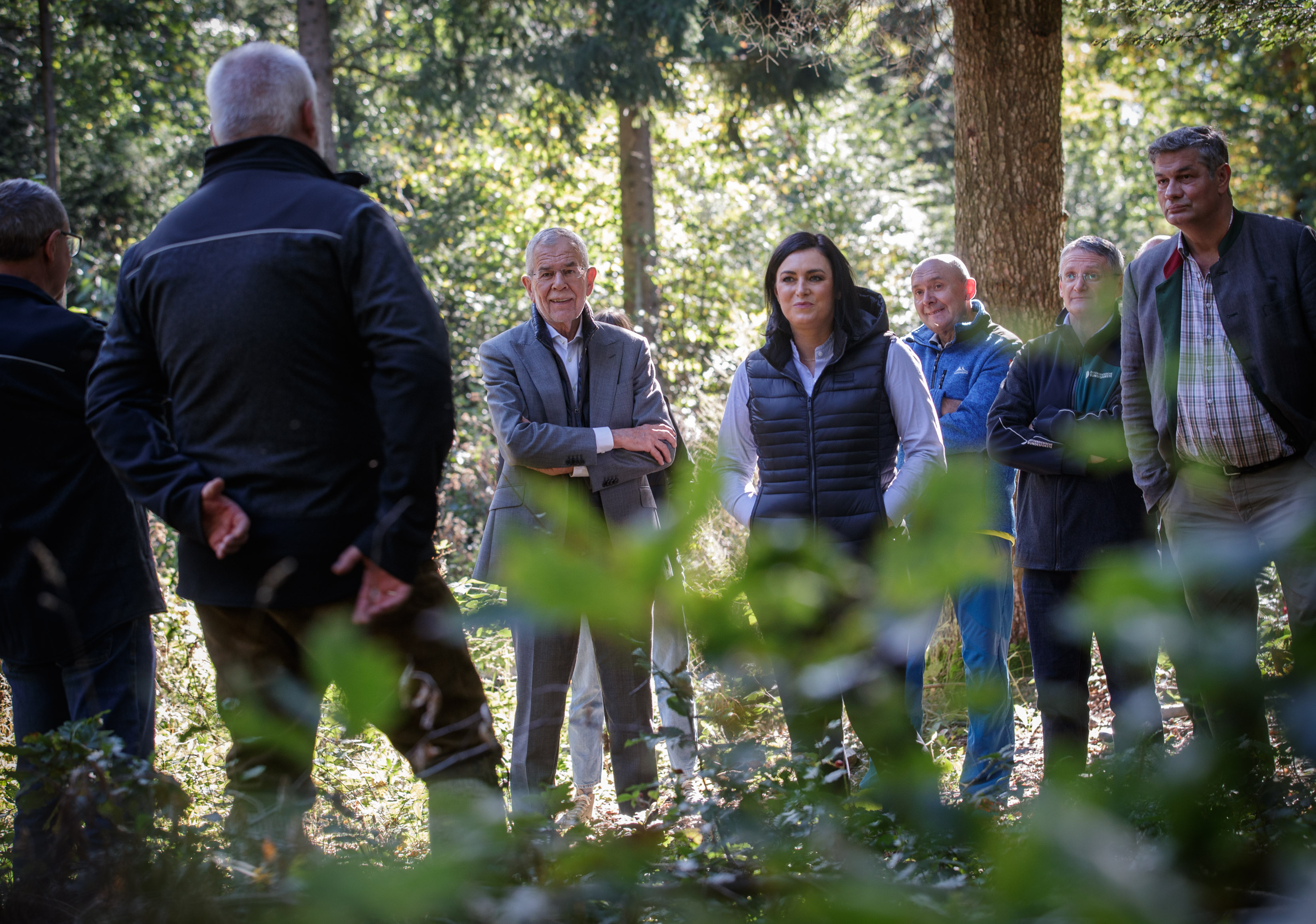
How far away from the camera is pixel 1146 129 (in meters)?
24.0

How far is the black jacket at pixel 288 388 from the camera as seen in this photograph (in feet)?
7.61

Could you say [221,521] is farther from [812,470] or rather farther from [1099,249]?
[1099,249]

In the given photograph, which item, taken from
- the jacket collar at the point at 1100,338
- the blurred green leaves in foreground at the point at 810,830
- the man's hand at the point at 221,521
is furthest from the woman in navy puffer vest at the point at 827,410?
the blurred green leaves in foreground at the point at 810,830

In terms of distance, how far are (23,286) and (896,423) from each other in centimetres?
280

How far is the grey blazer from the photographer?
337 cm

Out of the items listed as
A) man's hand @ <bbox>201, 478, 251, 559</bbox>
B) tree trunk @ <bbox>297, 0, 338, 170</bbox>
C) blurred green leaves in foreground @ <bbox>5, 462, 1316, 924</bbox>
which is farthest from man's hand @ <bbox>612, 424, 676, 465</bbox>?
tree trunk @ <bbox>297, 0, 338, 170</bbox>

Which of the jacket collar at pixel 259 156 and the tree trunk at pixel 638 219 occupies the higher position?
the tree trunk at pixel 638 219

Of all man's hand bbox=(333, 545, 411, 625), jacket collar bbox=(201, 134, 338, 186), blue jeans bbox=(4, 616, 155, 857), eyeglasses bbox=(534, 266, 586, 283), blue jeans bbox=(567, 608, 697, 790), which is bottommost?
blue jeans bbox=(567, 608, 697, 790)

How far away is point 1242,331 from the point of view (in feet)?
11.3

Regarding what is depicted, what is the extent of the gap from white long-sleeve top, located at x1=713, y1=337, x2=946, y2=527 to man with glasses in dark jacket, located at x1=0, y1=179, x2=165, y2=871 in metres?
1.81

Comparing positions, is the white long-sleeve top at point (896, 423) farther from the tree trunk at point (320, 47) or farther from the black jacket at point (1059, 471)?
the tree trunk at point (320, 47)

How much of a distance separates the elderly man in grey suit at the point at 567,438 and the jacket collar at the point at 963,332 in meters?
1.28

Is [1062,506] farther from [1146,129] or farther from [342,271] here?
[1146,129]

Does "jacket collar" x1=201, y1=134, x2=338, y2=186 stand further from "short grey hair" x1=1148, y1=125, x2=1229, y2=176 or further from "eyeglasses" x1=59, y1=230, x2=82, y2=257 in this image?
"short grey hair" x1=1148, y1=125, x2=1229, y2=176
